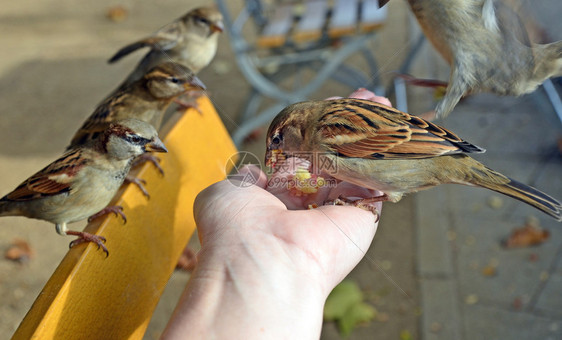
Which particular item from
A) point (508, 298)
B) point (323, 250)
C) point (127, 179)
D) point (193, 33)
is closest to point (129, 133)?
point (127, 179)

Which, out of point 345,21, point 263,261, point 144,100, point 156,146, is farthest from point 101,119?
point 345,21

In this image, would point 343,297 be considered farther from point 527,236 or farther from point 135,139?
point 135,139

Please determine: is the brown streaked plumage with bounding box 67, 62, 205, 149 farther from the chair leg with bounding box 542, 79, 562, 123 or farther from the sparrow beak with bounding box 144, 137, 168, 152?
the chair leg with bounding box 542, 79, 562, 123

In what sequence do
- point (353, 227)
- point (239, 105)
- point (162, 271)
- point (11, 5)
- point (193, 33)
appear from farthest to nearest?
1. point (11, 5)
2. point (193, 33)
3. point (239, 105)
4. point (162, 271)
5. point (353, 227)

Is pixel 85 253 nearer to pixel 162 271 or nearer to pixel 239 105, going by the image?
pixel 162 271

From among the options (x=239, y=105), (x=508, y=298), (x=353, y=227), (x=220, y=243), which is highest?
(x=220, y=243)

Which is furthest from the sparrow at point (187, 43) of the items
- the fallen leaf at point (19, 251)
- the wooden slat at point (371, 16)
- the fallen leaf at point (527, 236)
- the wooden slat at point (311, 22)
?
the fallen leaf at point (527, 236)

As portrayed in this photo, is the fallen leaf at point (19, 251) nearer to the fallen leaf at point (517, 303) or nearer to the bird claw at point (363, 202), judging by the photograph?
the bird claw at point (363, 202)
